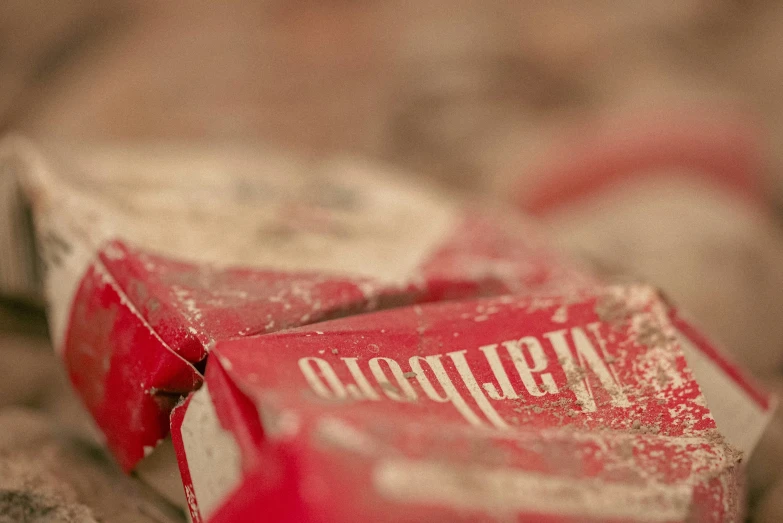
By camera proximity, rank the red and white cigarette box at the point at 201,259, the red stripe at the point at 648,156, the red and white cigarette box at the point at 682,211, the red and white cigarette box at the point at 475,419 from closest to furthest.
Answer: the red and white cigarette box at the point at 475,419
the red and white cigarette box at the point at 201,259
the red and white cigarette box at the point at 682,211
the red stripe at the point at 648,156

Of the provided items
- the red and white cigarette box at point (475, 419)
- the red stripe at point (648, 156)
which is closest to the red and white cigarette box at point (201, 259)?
the red and white cigarette box at point (475, 419)

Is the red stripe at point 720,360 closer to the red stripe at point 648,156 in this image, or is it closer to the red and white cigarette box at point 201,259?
the red and white cigarette box at point 201,259

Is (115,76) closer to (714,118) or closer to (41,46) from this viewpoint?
(41,46)

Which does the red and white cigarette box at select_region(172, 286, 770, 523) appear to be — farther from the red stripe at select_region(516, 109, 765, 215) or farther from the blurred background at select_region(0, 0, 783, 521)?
the red stripe at select_region(516, 109, 765, 215)

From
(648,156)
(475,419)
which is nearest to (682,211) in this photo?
(648,156)

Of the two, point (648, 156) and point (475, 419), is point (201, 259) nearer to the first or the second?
point (475, 419)
